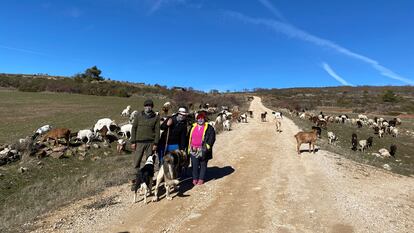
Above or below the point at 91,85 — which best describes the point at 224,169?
below

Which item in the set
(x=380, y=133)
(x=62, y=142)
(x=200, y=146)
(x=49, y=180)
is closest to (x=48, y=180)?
(x=49, y=180)

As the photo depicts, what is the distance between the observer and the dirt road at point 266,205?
24.6ft

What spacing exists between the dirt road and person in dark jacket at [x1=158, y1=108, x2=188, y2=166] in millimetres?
1163

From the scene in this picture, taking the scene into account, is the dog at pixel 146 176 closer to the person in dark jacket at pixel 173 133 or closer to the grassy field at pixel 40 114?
the person in dark jacket at pixel 173 133

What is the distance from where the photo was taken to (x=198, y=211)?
→ 8.24m

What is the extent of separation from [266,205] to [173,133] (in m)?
2.97

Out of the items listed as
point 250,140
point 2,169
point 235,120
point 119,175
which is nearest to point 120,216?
point 119,175

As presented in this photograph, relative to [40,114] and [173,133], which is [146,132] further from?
[40,114]

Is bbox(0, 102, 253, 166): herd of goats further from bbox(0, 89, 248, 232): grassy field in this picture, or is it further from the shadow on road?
the shadow on road

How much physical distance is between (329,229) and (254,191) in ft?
9.03

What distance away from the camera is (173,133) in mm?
10070

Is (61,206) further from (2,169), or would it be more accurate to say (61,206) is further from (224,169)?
(2,169)

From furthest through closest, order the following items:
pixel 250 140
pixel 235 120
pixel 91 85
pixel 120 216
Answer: pixel 91 85 < pixel 235 120 < pixel 250 140 < pixel 120 216

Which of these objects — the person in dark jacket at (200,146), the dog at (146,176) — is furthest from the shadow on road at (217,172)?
the dog at (146,176)
